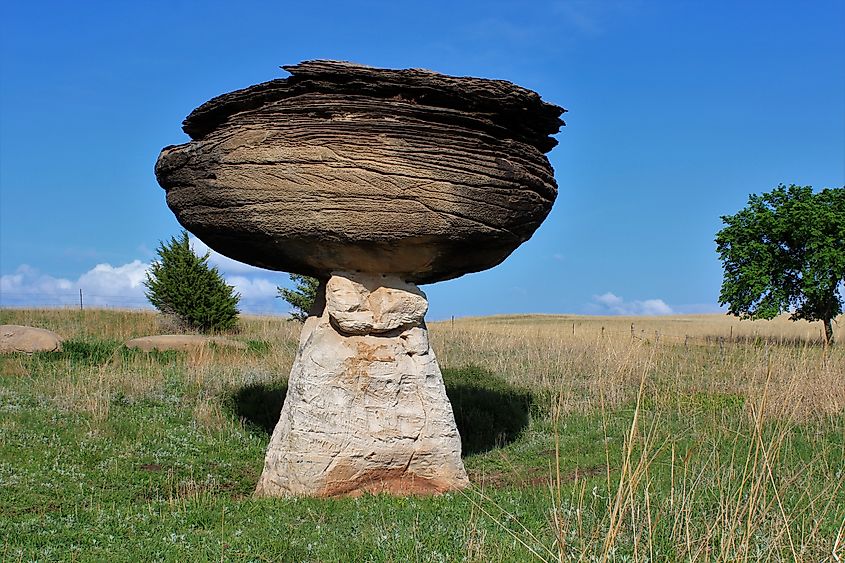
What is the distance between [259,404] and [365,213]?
5456mm

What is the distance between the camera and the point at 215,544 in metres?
5.61

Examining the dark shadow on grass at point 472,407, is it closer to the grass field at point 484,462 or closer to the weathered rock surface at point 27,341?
the grass field at point 484,462

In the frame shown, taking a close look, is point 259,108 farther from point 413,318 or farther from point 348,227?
point 413,318

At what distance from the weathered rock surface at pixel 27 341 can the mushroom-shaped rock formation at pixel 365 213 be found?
10313mm

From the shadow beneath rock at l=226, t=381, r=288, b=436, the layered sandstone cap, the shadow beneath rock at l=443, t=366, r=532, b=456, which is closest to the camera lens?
the layered sandstone cap

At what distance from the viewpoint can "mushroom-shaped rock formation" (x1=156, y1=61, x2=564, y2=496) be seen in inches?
275

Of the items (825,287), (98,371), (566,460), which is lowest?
(566,460)

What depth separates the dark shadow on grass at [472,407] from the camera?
33.7 ft

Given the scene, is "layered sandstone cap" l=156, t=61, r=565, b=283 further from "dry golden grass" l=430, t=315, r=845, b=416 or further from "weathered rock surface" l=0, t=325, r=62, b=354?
"weathered rock surface" l=0, t=325, r=62, b=354

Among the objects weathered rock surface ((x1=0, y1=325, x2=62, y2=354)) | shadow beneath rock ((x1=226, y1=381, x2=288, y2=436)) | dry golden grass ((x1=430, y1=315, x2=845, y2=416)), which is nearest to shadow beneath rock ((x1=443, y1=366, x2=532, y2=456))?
dry golden grass ((x1=430, y1=315, x2=845, y2=416))

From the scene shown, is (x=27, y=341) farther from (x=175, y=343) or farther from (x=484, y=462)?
(x=484, y=462)

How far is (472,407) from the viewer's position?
11297mm

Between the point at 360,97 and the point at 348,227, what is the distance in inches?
45.3

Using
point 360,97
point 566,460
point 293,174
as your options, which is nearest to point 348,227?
point 293,174
